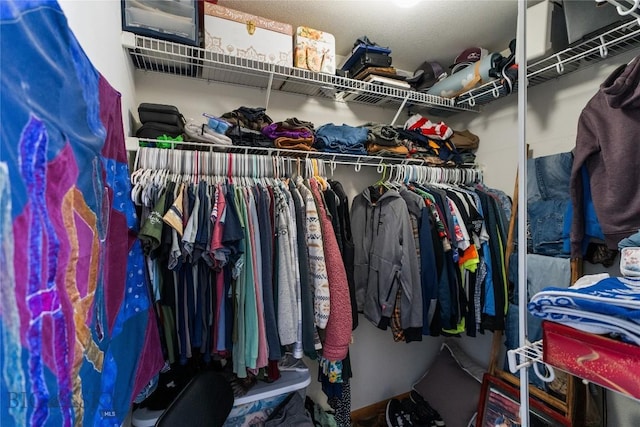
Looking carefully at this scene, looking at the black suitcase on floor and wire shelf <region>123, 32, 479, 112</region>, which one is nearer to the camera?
wire shelf <region>123, 32, 479, 112</region>

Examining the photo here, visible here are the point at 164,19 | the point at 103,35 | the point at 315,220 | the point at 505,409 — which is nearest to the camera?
the point at 103,35

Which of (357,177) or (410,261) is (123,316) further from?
(357,177)

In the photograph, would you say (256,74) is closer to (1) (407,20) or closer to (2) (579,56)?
(1) (407,20)

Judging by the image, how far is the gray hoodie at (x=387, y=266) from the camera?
1.46 meters

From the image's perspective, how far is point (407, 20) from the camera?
1596 mm

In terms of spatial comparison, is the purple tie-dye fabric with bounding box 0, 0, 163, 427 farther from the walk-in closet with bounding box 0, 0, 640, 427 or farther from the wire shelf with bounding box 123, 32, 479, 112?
the wire shelf with bounding box 123, 32, 479, 112

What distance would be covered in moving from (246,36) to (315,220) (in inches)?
38.3

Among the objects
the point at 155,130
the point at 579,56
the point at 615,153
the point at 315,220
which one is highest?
the point at 579,56

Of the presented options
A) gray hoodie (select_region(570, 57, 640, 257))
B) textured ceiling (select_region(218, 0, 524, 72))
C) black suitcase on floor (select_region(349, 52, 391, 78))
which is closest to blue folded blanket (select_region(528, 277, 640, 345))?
gray hoodie (select_region(570, 57, 640, 257))

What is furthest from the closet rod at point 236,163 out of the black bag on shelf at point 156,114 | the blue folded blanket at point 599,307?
the blue folded blanket at point 599,307

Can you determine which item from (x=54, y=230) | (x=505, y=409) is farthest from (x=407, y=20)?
(x=505, y=409)

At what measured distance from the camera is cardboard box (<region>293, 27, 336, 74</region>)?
4.90ft

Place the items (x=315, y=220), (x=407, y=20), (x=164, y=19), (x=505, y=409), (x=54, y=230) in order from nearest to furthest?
(x=54, y=230) → (x=164, y=19) → (x=315, y=220) → (x=505, y=409) → (x=407, y=20)

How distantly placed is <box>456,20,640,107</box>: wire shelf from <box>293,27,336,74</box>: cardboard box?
35.7 inches
